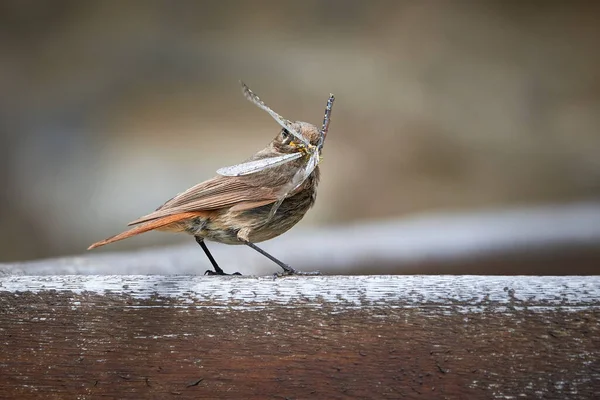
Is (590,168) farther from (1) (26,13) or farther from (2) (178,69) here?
(1) (26,13)

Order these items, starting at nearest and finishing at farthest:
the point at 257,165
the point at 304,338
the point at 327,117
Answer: the point at 304,338 < the point at 327,117 < the point at 257,165

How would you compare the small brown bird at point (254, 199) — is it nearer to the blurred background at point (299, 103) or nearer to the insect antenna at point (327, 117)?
the insect antenna at point (327, 117)

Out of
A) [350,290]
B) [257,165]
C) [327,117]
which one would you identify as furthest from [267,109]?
[350,290]

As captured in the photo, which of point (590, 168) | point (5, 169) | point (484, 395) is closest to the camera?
point (484, 395)

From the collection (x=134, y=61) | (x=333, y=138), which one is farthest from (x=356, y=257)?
(x=134, y=61)

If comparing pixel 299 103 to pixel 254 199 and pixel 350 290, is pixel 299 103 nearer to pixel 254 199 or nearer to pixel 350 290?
pixel 254 199

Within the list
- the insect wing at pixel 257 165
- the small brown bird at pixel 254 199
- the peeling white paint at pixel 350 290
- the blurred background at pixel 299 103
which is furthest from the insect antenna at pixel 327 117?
the blurred background at pixel 299 103
